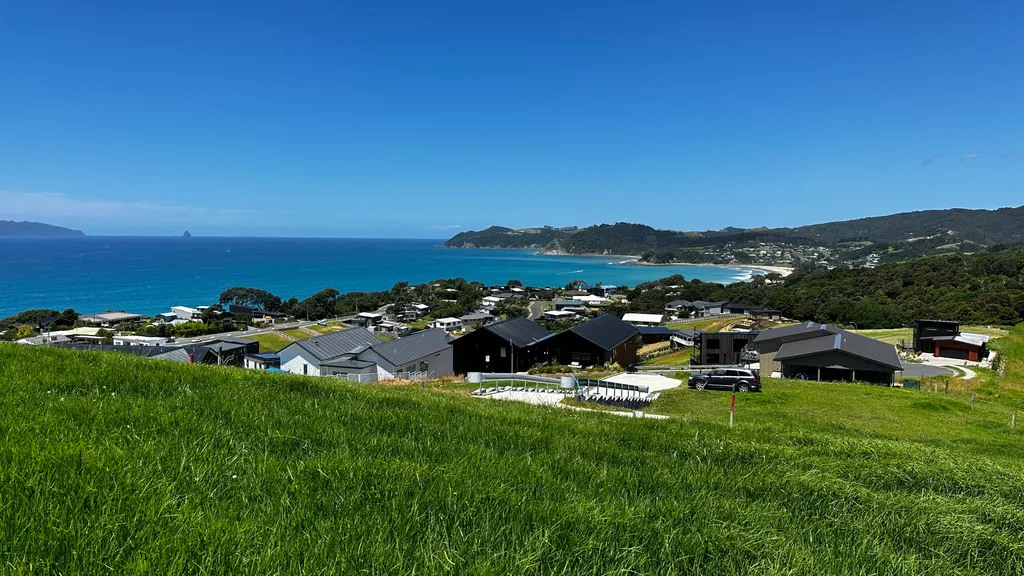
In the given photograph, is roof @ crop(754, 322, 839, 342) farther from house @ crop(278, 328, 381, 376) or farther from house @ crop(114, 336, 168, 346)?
house @ crop(114, 336, 168, 346)

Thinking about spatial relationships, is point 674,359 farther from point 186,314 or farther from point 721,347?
point 186,314

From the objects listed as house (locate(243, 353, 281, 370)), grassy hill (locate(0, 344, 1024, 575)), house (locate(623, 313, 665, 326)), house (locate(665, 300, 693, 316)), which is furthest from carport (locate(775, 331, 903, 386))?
house (locate(665, 300, 693, 316))

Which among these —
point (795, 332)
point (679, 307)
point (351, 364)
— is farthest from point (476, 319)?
point (795, 332)

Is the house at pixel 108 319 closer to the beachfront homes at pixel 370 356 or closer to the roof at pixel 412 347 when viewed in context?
the beachfront homes at pixel 370 356

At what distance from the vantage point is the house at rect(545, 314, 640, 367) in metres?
28.7

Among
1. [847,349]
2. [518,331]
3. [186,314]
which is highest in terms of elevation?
[518,331]

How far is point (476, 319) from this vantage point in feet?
290

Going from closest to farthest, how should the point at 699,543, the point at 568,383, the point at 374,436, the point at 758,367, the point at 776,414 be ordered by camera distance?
the point at 699,543, the point at 374,436, the point at 776,414, the point at 568,383, the point at 758,367

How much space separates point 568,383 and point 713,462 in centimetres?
1220

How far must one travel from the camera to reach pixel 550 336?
29.9m

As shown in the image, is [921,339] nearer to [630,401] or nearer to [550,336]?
[550,336]

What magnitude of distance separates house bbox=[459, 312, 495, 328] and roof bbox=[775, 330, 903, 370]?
192ft

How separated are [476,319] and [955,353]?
63.7 metres

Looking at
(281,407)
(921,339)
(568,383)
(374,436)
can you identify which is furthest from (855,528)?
(921,339)
